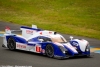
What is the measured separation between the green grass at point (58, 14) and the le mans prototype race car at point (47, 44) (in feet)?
33.7

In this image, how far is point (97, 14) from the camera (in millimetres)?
43531

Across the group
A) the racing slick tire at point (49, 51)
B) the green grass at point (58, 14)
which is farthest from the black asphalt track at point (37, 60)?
the green grass at point (58, 14)

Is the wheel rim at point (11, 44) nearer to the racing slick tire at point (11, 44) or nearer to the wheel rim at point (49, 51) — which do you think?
the racing slick tire at point (11, 44)

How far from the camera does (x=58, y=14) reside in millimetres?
43562

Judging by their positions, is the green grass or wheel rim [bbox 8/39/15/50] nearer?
wheel rim [bbox 8/39/15/50]

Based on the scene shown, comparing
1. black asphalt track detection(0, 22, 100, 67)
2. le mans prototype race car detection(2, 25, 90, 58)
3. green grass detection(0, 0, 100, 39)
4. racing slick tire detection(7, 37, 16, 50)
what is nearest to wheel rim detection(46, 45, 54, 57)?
le mans prototype race car detection(2, 25, 90, 58)

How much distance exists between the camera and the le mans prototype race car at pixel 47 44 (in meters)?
18.5

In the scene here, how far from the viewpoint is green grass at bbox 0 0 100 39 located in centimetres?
3431

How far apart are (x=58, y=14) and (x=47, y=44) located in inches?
979

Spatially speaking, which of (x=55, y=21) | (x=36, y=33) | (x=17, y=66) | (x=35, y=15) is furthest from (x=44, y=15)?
(x=17, y=66)

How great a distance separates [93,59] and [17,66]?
4695mm

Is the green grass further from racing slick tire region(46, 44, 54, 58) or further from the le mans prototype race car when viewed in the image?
racing slick tire region(46, 44, 54, 58)

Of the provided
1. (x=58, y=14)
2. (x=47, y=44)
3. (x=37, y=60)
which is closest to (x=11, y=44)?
(x=47, y=44)

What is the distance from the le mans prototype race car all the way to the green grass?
10.3 m
